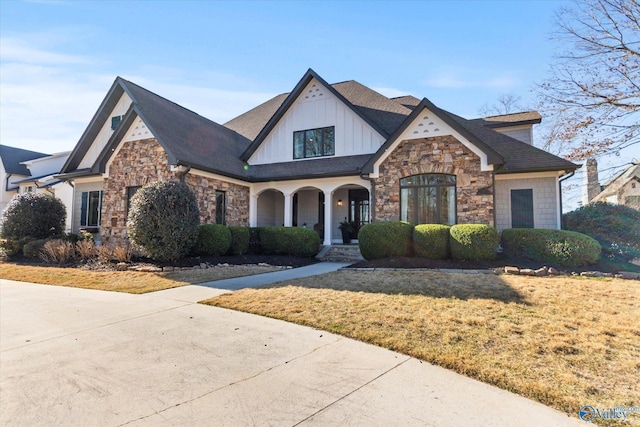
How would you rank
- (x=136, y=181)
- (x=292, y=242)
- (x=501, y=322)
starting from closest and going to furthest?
(x=501, y=322) → (x=292, y=242) → (x=136, y=181)

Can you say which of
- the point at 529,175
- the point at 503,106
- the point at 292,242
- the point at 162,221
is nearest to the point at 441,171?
the point at 529,175

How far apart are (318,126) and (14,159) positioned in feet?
94.6

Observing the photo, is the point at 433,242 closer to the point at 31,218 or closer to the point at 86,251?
the point at 86,251

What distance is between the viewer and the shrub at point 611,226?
424 inches

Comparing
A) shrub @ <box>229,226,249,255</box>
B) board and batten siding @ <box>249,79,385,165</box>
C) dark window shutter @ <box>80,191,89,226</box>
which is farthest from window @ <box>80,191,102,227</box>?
shrub @ <box>229,226,249,255</box>

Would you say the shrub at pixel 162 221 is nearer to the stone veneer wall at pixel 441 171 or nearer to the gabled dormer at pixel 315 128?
the stone veneer wall at pixel 441 171

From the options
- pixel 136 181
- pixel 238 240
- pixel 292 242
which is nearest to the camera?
pixel 238 240

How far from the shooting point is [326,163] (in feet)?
48.1

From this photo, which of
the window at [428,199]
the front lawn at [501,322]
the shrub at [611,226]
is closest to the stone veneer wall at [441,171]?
the window at [428,199]

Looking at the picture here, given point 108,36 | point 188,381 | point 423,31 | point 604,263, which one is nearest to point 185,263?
point 108,36

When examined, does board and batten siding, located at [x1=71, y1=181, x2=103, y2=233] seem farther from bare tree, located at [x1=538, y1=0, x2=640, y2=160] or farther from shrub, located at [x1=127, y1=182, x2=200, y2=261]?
bare tree, located at [x1=538, y1=0, x2=640, y2=160]

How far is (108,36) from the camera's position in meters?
9.48

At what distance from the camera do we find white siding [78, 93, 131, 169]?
1587 cm

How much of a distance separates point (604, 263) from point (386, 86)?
14381 mm
